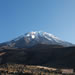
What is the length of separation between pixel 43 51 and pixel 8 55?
1661 cm

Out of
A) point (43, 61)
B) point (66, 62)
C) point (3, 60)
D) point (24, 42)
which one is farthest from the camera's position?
point (24, 42)

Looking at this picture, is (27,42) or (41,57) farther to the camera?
(27,42)

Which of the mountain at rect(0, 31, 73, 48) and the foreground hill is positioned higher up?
the mountain at rect(0, 31, 73, 48)

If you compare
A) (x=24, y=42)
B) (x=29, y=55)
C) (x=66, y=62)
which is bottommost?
(x=66, y=62)

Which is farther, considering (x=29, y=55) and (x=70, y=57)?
(x=29, y=55)

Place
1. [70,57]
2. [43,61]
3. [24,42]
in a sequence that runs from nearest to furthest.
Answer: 1. [70,57]
2. [43,61]
3. [24,42]

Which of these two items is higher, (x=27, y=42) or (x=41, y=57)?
(x=27, y=42)

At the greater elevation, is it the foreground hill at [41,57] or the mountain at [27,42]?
the mountain at [27,42]

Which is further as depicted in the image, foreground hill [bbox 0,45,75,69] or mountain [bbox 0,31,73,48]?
mountain [bbox 0,31,73,48]

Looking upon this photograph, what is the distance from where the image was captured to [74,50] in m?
70.9

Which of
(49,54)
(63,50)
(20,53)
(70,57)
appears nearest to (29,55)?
(20,53)

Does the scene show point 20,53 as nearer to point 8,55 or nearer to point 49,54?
point 8,55

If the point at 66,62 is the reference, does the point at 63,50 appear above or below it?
above

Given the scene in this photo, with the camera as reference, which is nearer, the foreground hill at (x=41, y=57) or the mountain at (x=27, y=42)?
the foreground hill at (x=41, y=57)
